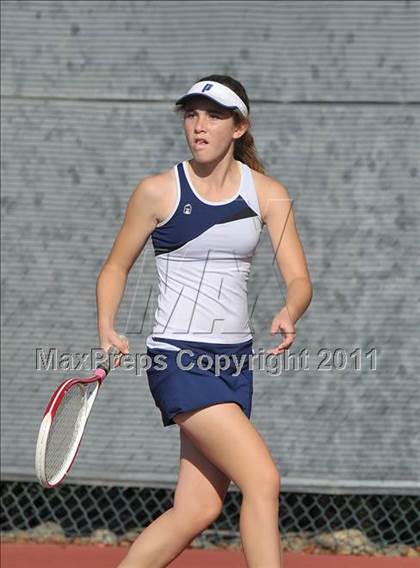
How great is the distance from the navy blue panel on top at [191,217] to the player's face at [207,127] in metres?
0.11

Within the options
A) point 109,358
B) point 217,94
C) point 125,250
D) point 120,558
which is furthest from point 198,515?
point 120,558

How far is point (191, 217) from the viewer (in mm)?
3816

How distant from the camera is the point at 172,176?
389cm

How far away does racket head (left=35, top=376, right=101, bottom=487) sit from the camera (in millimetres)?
3600

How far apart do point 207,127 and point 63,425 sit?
3.31 ft

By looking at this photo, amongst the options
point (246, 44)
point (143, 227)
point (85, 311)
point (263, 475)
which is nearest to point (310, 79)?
point (246, 44)

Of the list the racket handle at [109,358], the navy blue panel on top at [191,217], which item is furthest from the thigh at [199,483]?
the navy blue panel on top at [191,217]

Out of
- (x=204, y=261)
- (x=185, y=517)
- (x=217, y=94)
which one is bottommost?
(x=185, y=517)

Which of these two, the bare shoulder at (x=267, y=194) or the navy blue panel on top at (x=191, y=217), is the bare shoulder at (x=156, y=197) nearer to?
the navy blue panel on top at (x=191, y=217)

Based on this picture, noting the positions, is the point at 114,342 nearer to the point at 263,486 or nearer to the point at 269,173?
the point at 263,486

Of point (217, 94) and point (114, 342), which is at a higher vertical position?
point (217, 94)

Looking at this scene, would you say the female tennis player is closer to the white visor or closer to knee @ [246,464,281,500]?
the white visor

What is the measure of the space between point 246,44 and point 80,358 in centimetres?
155

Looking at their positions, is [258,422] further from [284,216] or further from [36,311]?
[284,216]
